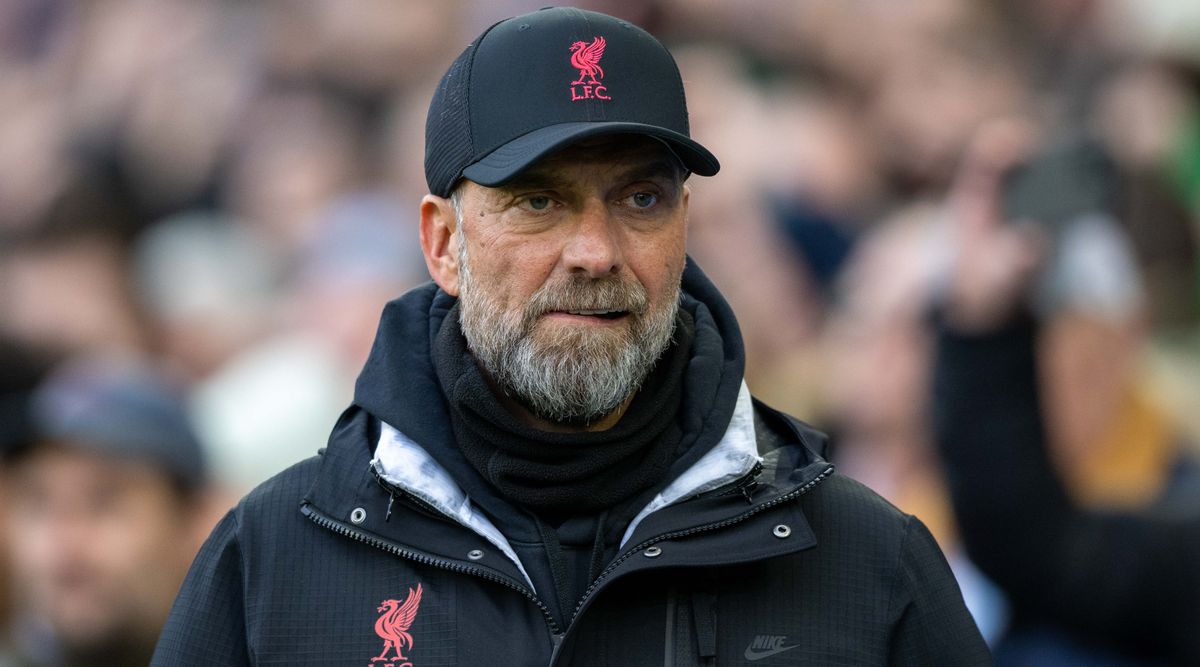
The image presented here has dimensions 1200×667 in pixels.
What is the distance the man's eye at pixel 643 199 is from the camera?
2.61 meters

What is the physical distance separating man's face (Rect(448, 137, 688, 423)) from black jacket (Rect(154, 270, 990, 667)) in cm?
20

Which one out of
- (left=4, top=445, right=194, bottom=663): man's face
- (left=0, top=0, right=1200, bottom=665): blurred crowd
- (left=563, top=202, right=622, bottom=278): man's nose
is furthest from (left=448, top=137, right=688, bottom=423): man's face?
(left=4, top=445, right=194, bottom=663): man's face

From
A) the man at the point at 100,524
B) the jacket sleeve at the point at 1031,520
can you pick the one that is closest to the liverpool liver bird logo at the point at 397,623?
the jacket sleeve at the point at 1031,520

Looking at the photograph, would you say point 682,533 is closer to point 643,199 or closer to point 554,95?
point 643,199

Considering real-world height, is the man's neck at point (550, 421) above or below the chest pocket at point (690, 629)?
above

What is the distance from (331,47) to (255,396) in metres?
3.00

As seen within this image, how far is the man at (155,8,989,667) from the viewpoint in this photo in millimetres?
2506

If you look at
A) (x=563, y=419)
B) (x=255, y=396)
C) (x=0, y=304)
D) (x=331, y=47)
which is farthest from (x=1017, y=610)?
(x=331, y=47)

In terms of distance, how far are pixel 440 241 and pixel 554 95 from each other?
390 millimetres

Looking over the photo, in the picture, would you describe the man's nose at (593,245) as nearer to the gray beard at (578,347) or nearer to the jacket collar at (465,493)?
the gray beard at (578,347)

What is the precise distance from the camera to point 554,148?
8.13 ft

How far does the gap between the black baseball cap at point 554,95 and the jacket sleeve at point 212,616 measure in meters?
0.67

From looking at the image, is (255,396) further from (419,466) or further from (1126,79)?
(419,466)

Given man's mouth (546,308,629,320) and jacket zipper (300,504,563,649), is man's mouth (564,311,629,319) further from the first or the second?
jacket zipper (300,504,563,649)
